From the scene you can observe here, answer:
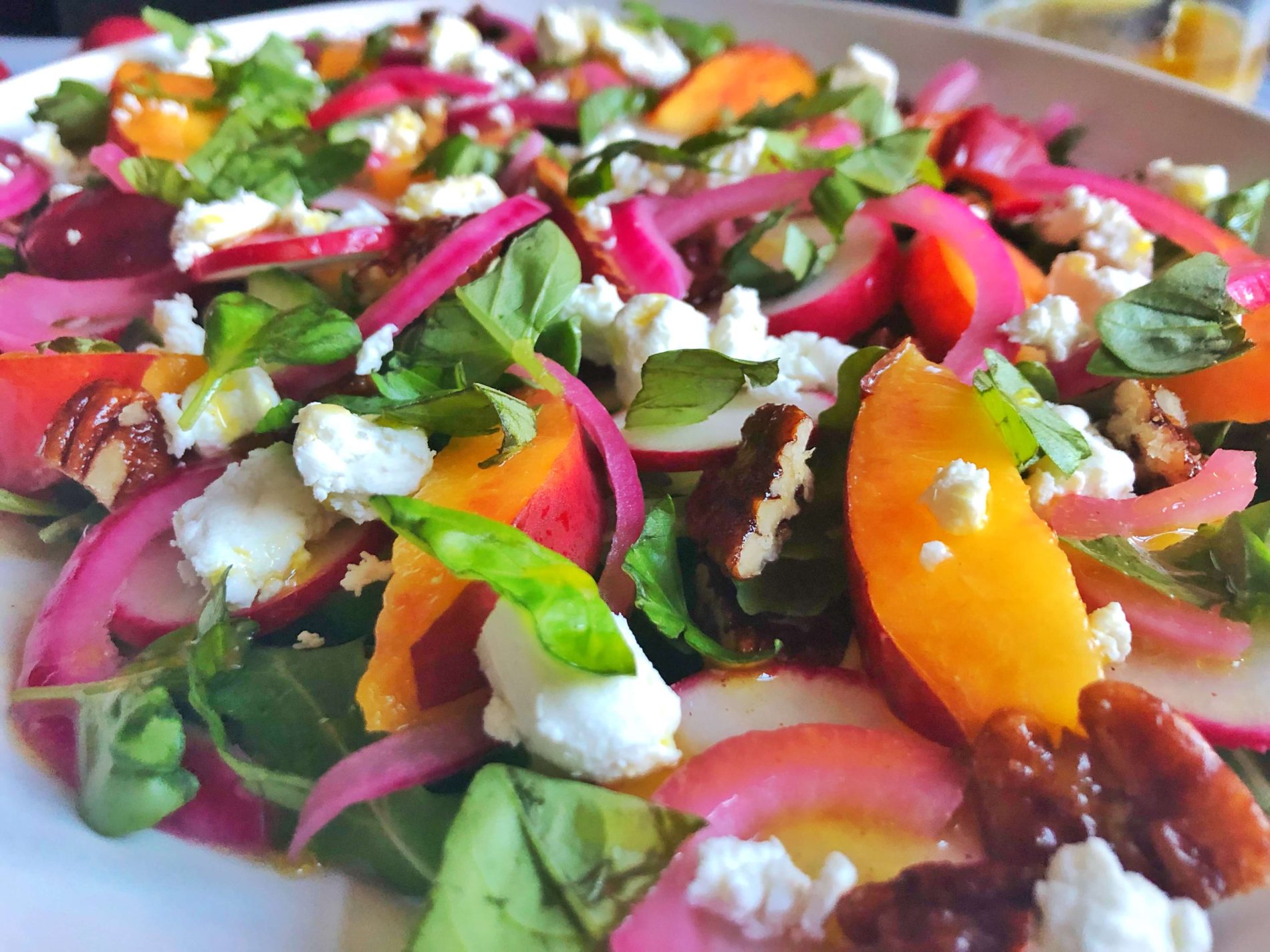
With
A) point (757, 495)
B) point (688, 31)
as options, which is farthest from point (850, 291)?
point (688, 31)

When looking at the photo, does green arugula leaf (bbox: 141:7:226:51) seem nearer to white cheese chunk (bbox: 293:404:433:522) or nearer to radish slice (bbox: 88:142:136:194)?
radish slice (bbox: 88:142:136:194)

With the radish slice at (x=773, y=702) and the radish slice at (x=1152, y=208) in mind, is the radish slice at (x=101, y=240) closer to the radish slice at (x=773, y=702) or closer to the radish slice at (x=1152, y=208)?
the radish slice at (x=773, y=702)

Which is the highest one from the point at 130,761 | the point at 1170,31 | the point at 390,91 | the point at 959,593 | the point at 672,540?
the point at 1170,31

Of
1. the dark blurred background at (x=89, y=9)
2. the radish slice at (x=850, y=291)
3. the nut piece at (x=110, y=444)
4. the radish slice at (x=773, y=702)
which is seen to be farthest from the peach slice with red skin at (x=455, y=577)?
the dark blurred background at (x=89, y=9)

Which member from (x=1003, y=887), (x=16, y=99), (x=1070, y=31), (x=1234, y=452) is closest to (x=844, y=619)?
(x=1003, y=887)

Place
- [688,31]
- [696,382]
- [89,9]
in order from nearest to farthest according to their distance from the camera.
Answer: [696,382] < [688,31] < [89,9]

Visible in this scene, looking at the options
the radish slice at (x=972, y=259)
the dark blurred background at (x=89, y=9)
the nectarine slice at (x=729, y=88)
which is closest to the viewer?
the radish slice at (x=972, y=259)

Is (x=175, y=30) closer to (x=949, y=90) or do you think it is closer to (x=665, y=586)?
(x=949, y=90)
